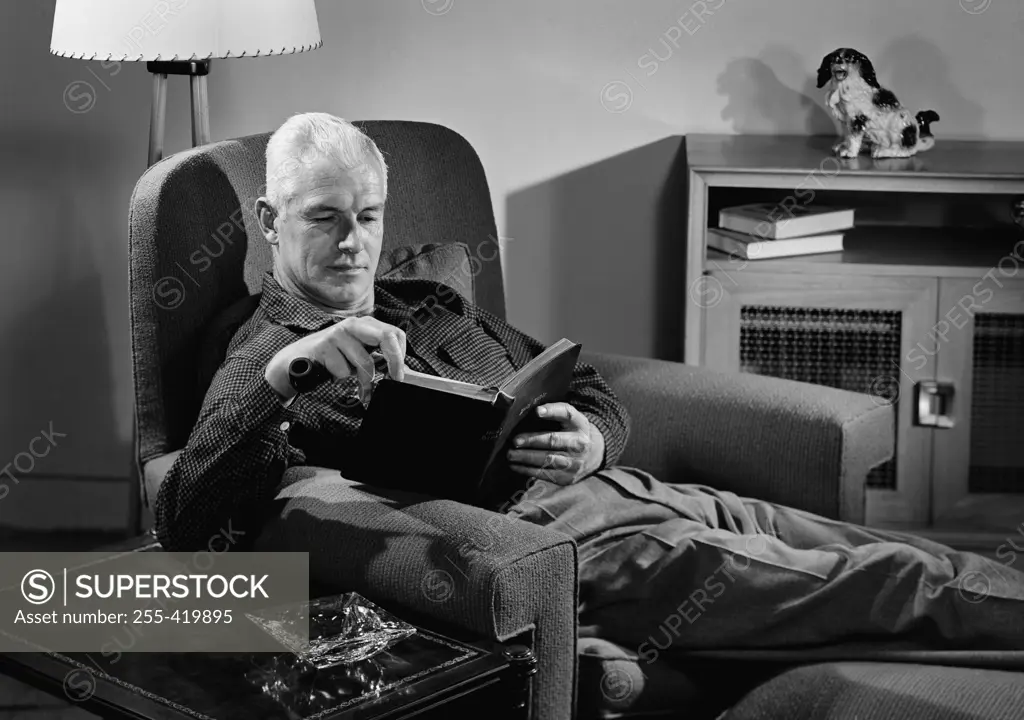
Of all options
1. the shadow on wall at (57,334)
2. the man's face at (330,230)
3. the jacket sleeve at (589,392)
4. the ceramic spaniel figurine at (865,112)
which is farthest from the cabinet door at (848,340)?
the shadow on wall at (57,334)

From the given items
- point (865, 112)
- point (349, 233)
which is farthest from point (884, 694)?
point (865, 112)

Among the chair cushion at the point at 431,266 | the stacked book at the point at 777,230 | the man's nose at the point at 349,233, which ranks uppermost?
the stacked book at the point at 777,230

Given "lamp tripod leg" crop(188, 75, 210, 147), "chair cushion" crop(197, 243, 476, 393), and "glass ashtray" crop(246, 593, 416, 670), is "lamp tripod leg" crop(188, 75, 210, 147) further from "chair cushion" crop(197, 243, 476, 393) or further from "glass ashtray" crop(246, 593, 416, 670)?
"glass ashtray" crop(246, 593, 416, 670)

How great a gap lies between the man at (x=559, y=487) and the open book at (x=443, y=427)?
4 centimetres

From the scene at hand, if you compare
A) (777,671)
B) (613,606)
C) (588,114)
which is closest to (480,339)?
(613,606)

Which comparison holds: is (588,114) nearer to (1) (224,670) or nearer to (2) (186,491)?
(2) (186,491)

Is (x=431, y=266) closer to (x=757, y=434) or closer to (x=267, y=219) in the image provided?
(x=267, y=219)

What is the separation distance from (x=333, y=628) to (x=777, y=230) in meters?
1.42

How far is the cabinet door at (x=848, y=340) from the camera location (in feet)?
8.36

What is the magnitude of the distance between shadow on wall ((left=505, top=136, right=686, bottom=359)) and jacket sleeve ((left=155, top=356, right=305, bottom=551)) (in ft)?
4.51

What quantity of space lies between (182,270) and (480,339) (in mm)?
461

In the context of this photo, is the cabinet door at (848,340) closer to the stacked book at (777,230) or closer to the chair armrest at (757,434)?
the stacked book at (777,230)

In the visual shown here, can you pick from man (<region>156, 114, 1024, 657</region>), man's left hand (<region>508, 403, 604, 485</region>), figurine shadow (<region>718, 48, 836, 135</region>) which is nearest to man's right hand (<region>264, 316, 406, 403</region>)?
man (<region>156, 114, 1024, 657</region>)

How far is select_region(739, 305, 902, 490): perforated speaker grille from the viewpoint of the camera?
257cm
